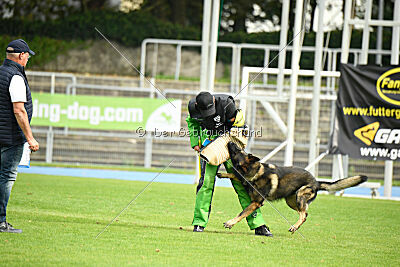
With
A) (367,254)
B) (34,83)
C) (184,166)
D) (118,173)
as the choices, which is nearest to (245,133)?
(367,254)

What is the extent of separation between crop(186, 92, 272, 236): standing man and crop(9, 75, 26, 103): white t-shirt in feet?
6.31

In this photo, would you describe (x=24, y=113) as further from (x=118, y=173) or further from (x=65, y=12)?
(x=65, y=12)

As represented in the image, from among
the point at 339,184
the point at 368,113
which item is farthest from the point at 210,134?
the point at 368,113

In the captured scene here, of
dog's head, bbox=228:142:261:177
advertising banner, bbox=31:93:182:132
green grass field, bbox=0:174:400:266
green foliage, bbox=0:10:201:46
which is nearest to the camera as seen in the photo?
green grass field, bbox=0:174:400:266

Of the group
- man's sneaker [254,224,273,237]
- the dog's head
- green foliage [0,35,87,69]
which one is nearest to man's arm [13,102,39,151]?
the dog's head

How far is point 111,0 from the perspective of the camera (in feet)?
85.5

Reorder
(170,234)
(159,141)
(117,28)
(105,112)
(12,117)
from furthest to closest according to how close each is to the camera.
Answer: (117,28) → (159,141) → (105,112) → (170,234) → (12,117)

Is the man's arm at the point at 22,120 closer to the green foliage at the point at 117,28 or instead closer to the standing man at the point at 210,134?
the standing man at the point at 210,134

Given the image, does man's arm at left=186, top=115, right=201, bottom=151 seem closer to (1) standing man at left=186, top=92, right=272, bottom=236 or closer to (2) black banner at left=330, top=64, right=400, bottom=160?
(1) standing man at left=186, top=92, right=272, bottom=236

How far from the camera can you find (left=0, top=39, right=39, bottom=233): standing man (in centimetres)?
671

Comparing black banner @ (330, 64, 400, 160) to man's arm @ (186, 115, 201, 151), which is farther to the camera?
black banner @ (330, 64, 400, 160)

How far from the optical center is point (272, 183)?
25.4ft

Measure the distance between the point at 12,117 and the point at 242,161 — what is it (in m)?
2.68

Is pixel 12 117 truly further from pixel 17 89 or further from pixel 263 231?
pixel 263 231
